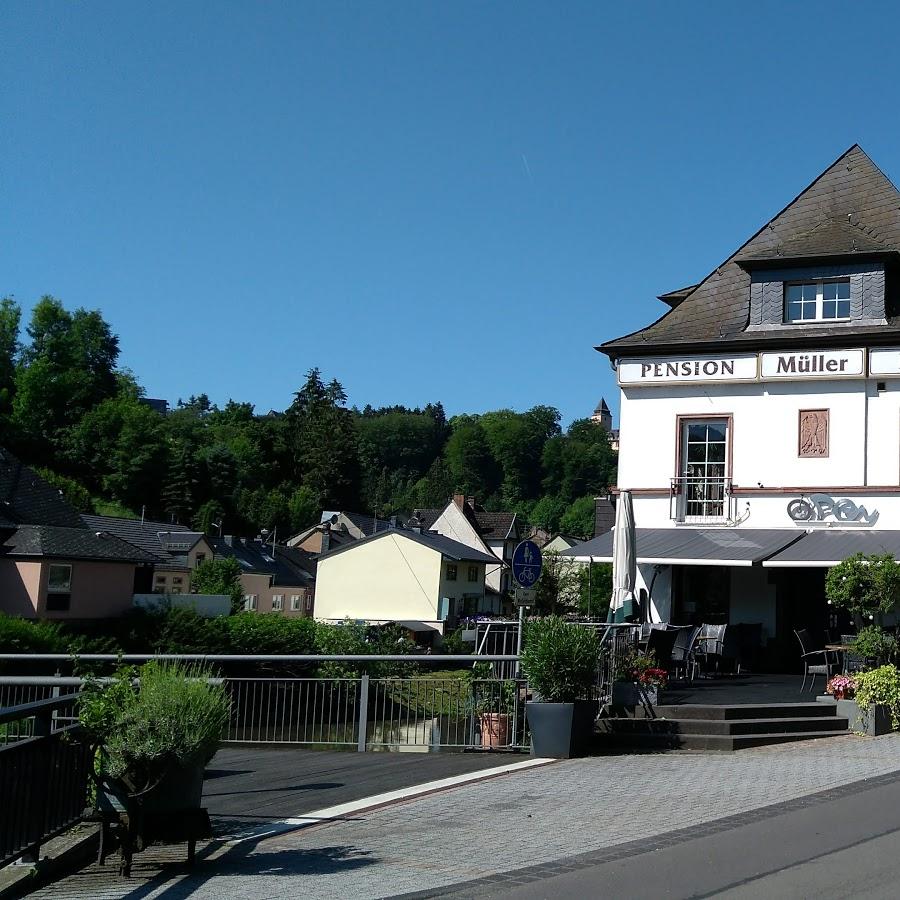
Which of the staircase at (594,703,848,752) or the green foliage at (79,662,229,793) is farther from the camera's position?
the staircase at (594,703,848,752)

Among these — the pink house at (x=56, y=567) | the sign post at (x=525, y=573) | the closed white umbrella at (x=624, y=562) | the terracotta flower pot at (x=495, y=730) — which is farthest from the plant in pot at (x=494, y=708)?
the pink house at (x=56, y=567)

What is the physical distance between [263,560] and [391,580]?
50.4 ft

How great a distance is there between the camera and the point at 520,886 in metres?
7.32

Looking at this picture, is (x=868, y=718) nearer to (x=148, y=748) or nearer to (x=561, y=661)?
(x=561, y=661)

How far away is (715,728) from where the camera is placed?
14.3 m

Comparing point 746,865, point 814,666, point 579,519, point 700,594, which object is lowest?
point 746,865

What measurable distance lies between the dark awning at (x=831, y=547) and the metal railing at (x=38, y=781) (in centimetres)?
1488

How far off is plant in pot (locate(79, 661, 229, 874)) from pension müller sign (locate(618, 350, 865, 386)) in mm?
17100

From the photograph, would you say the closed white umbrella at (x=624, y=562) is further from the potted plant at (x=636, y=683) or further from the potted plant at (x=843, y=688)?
the potted plant at (x=843, y=688)

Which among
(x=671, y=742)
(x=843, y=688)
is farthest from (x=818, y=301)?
(x=671, y=742)

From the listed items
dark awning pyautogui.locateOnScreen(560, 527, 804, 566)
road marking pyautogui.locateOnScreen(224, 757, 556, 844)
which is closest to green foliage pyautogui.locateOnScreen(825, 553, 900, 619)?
dark awning pyautogui.locateOnScreen(560, 527, 804, 566)

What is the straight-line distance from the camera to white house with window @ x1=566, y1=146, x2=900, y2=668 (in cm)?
2203

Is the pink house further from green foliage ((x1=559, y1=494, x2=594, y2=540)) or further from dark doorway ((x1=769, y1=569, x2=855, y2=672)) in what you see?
green foliage ((x1=559, y1=494, x2=594, y2=540))

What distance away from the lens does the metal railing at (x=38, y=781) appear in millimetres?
6902
